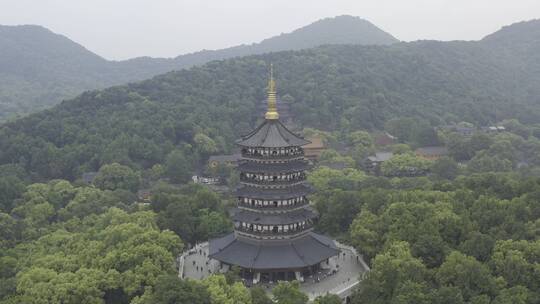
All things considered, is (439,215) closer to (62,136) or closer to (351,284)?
(351,284)

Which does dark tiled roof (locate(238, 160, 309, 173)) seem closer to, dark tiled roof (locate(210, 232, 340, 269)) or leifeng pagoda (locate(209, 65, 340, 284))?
leifeng pagoda (locate(209, 65, 340, 284))

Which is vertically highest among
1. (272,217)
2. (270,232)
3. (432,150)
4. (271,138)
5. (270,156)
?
(271,138)

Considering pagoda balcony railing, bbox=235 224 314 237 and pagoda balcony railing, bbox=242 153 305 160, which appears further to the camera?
pagoda balcony railing, bbox=235 224 314 237

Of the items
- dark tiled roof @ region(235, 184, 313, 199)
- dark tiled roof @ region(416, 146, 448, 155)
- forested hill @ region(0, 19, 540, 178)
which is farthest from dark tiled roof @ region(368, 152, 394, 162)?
dark tiled roof @ region(235, 184, 313, 199)

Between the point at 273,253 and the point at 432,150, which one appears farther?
the point at 432,150

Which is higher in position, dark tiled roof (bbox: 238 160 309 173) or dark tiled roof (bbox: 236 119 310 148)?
dark tiled roof (bbox: 236 119 310 148)

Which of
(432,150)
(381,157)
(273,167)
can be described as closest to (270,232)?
(273,167)

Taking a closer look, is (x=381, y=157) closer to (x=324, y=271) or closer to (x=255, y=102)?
(x=255, y=102)

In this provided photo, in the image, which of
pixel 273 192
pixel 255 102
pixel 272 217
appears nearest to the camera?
pixel 273 192
